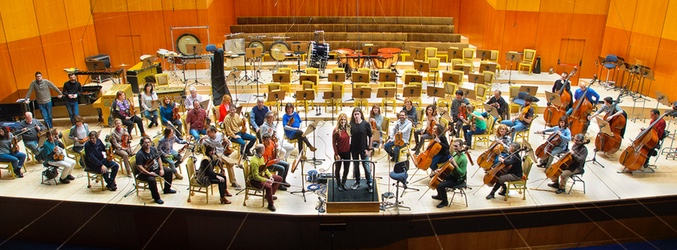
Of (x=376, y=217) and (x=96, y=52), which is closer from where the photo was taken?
(x=376, y=217)

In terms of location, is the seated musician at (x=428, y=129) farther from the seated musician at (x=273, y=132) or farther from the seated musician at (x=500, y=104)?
the seated musician at (x=273, y=132)

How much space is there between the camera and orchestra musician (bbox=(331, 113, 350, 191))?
6684 millimetres

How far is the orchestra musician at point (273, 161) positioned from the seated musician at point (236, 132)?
1111 millimetres

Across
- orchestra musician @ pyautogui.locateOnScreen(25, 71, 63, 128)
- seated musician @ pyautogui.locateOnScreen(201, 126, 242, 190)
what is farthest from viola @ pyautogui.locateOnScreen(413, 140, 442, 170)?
orchestra musician @ pyautogui.locateOnScreen(25, 71, 63, 128)

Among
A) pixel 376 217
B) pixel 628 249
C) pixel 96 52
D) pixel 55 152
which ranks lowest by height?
pixel 628 249

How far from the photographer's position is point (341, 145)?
6773mm

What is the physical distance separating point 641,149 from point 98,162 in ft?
25.9

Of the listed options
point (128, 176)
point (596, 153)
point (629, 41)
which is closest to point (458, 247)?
point (596, 153)

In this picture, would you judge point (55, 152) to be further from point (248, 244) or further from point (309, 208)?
point (309, 208)

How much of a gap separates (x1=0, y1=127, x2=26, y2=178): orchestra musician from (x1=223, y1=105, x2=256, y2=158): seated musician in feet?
10.1

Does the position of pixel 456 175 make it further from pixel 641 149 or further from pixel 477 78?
pixel 477 78

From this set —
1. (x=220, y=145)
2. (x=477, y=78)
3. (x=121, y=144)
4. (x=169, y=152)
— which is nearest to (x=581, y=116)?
(x=477, y=78)

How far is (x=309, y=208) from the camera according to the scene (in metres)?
6.62

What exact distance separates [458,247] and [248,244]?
279 cm
